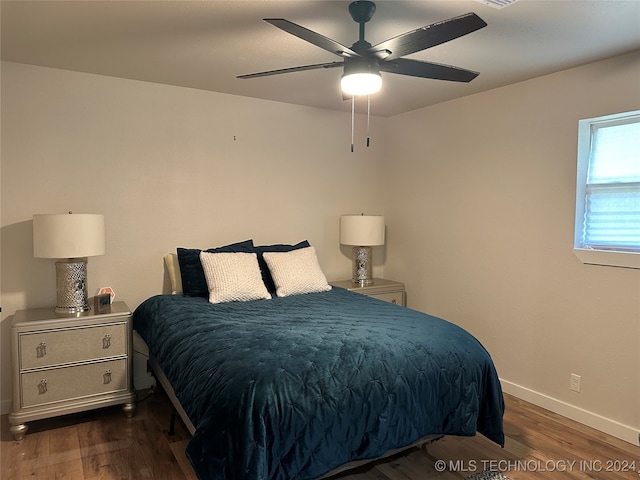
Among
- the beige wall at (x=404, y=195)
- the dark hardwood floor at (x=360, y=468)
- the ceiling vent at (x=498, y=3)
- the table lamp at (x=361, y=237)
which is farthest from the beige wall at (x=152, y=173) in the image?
the ceiling vent at (x=498, y=3)

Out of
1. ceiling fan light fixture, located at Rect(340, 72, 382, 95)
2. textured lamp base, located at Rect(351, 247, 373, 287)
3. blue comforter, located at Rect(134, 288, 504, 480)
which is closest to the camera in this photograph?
blue comforter, located at Rect(134, 288, 504, 480)

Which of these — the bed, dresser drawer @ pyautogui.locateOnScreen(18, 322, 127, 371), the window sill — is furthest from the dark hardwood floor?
the window sill

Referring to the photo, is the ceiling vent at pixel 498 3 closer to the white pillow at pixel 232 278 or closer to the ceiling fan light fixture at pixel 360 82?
the ceiling fan light fixture at pixel 360 82

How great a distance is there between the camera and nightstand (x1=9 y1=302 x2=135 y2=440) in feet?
9.11

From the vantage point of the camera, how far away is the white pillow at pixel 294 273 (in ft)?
11.6

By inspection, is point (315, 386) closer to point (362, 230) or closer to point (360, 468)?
point (360, 468)

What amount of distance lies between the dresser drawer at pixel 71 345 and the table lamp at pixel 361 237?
6.89ft

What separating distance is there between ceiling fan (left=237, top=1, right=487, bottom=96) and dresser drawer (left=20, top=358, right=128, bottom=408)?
2360 millimetres

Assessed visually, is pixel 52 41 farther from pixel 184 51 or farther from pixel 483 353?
pixel 483 353

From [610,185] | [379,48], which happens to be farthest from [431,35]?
[610,185]

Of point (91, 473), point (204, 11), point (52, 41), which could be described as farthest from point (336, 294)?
point (52, 41)

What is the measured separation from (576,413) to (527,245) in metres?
1.20

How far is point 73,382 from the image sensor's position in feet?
9.57

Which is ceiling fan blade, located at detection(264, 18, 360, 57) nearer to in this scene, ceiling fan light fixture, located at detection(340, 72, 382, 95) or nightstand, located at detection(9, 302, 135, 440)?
ceiling fan light fixture, located at detection(340, 72, 382, 95)
